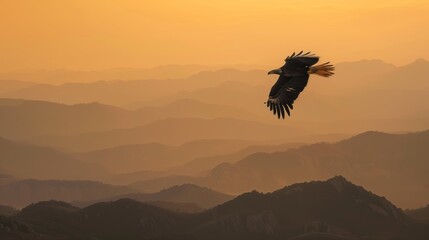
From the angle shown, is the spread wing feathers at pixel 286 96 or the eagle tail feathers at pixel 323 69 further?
the spread wing feathers at pixel 286 96

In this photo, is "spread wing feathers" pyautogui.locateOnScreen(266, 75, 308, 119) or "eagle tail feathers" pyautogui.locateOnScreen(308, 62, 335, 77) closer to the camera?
"eagle tail feathers" pyautogui.locateOnScreen(308, 62, 335, 77)

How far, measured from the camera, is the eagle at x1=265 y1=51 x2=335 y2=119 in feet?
83.5

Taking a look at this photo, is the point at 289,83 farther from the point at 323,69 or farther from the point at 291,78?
the point at 323,69

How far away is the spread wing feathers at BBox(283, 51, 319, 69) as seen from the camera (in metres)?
25.2

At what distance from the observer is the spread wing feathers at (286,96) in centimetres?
2608

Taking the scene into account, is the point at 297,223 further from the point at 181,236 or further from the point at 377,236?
the point at 181,236

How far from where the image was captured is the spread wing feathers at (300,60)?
25219mm

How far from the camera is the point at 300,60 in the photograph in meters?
25.7

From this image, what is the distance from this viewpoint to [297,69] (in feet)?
85.2

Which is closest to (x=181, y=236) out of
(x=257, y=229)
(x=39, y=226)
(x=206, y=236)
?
(x=206, y=236)

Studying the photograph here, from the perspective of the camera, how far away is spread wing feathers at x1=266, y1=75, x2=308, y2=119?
26078 mm

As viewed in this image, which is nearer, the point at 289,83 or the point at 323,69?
the point at 323,69

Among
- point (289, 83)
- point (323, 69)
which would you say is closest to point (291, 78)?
point (289, 83)

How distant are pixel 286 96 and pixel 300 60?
156 cm
